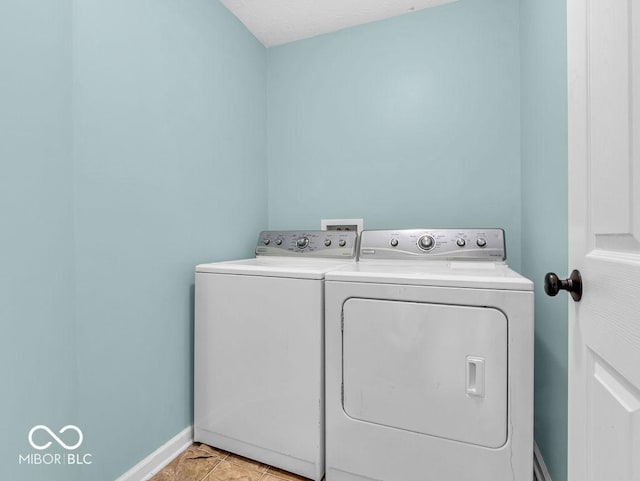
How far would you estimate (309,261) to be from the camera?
5.47ft

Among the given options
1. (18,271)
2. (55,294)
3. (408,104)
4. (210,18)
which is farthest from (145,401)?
(408,104)

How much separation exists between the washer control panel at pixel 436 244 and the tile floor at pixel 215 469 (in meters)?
1.08

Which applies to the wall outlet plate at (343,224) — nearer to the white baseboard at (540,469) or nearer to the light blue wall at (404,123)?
the light blue wall at (404,123)

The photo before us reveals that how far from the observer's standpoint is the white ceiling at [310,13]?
175 centimetres

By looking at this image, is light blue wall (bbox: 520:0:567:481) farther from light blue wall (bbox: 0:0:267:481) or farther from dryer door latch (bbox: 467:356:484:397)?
light blue wall (bbox: 0:0:267:481)

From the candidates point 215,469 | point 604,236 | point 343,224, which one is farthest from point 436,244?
point 215,469

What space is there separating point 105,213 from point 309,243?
39.5 inches

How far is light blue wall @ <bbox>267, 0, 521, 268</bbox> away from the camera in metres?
1.69

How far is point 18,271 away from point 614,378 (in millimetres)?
1457

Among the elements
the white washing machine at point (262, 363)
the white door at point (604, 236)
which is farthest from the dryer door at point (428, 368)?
the white door at point (604, 236)

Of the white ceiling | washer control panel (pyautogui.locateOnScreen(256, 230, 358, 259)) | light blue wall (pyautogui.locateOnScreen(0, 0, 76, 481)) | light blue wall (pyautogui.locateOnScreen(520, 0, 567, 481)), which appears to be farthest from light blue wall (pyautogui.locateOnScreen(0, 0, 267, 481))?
light blue wall (pyautogui.locateOnScreen(520, 0, 567, 481))

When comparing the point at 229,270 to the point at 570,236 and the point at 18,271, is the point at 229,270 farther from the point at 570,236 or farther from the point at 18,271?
the point at 570,236

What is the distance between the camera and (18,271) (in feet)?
2.88

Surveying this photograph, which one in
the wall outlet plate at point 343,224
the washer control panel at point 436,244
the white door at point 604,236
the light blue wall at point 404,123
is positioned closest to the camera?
the white door at point 604,236
